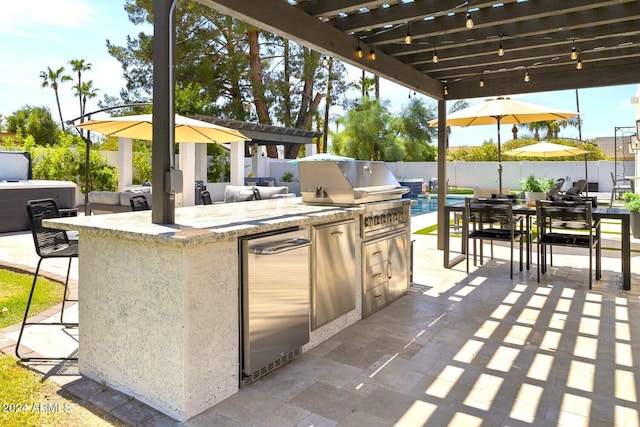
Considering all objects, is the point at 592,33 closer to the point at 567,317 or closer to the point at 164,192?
the point at 567,317

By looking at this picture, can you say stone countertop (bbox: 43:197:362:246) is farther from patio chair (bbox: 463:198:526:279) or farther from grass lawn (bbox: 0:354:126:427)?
patio chair (bbox: 463:198:526:279)

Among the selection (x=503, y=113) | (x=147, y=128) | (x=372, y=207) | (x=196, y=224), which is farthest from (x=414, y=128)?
(x=196, y=224)

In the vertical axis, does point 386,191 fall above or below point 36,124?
below

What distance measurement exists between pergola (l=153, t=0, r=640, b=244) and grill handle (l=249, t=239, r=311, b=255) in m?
0.55

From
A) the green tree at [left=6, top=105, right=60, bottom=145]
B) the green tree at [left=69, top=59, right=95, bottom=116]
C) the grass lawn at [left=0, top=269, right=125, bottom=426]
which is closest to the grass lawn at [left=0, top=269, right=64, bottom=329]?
the grass lawn at [left=0, top=269, right=125, bottom=426]

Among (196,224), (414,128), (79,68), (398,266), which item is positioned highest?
(79,68)

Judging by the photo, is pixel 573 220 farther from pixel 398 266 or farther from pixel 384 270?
pixel 384 270

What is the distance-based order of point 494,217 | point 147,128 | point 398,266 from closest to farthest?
1. point 398,266
2. point 494,217
3. point 147,128

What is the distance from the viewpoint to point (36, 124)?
26.2 meters

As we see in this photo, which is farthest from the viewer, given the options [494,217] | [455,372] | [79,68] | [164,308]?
[79,68]

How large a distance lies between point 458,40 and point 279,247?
3.37 m

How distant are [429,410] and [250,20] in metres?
2.83

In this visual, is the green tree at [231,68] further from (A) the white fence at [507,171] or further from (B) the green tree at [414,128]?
(B) the green tree at [414,128]

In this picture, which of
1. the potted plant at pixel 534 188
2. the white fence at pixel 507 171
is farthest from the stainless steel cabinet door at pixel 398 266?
the white fence at pixel 507 171
